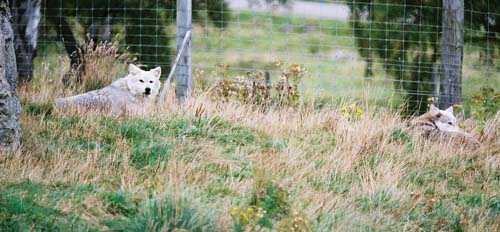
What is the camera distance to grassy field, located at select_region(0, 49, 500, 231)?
17.9ft

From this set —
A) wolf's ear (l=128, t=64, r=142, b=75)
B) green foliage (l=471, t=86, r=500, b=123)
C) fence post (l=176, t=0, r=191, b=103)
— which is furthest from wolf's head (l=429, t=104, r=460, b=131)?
wolf's ear (l=128, t=64, r=142, b=75)

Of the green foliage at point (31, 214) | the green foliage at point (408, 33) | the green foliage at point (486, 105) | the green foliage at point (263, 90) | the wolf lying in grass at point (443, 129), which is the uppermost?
the green foliage at point (408, 33)

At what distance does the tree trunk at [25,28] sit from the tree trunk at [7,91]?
177 inches

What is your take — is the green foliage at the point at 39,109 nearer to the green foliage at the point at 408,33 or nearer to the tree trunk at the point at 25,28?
the tree trunk at the point at 25,28

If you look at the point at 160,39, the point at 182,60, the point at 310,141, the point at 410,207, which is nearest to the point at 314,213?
the point at 410,207

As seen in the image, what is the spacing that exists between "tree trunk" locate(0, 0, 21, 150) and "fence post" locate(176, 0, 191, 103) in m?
2.22

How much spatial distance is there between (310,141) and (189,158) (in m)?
1.40

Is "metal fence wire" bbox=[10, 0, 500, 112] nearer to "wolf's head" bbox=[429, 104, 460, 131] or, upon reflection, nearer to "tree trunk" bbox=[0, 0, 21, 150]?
"wolf's head" bbox=[429, 104, 460, 131]

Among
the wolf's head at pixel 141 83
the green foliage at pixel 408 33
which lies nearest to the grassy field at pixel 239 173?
the wolf's head at pixel 141 83

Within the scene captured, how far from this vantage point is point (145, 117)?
8195 millimetres

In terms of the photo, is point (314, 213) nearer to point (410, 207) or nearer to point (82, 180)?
point (410, 207)

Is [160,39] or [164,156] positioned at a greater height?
[160,39]

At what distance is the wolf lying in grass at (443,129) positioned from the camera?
8.45 meters

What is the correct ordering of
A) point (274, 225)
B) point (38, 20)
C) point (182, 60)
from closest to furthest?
point (274, 225) < point (182, 60) < point (38, 20)
